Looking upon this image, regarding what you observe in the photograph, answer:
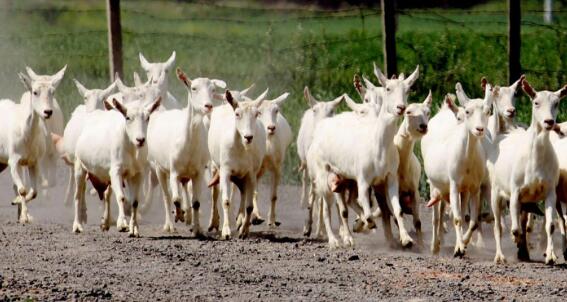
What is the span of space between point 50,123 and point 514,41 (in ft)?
20.2

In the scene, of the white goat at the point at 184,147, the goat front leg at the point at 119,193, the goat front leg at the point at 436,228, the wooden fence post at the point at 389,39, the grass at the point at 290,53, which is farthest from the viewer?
the grass at the point at 290,53

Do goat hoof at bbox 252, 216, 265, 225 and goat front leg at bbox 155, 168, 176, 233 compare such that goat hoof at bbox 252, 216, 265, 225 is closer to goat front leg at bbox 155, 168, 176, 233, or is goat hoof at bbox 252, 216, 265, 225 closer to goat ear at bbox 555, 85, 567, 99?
goat front leg at bbox 155, 168, 176, 233

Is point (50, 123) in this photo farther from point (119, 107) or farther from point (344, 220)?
point (344, 220)

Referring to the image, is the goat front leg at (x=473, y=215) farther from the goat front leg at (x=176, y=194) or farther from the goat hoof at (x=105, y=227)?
the goat hoof at (x=105, y=227)

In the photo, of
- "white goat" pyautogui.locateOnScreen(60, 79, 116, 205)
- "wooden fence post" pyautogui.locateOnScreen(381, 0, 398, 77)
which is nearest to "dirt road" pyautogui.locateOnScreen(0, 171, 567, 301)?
"white goat" pyautogui.locateOnScreen(60, 79, 116, 205)

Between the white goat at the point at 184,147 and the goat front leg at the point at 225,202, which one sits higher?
the white goat at the point at 184,147

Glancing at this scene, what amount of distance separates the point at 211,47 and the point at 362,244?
16.9 metres

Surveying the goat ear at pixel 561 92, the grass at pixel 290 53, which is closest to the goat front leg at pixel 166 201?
the grass at pixel 290 53

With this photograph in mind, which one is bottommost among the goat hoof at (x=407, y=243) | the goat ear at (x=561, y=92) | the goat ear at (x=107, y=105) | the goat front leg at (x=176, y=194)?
the goat hoof at (x=407, y=243)

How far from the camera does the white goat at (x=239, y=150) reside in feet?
65.6

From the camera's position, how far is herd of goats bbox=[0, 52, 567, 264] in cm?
1833

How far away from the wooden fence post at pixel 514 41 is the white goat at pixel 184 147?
4039 millimetres

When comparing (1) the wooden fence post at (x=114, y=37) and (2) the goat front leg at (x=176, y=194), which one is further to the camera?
(1) the wooden fence post at (x=114, y=37)

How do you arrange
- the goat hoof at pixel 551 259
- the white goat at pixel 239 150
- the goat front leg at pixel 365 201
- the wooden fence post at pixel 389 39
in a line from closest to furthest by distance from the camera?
the goat hoof at pixel 551 259 → the goat front leg at pixel 365 201 → the white goat at pixel 239 150 → the wooden fence post at pixel 389 39
